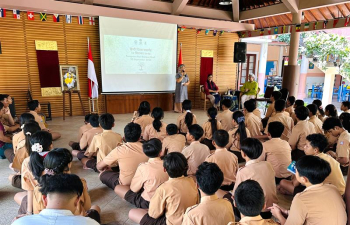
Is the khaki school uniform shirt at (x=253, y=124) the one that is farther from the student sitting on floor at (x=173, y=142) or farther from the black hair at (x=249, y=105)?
the student sitting on floor at (x=173, y=142)

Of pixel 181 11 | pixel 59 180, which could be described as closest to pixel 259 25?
pixel 181 11

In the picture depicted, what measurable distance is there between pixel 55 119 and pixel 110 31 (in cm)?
273

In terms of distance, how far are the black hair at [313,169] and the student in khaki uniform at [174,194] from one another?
797mm

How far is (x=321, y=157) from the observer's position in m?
2.24

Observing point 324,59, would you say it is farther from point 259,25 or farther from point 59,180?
point 59,180

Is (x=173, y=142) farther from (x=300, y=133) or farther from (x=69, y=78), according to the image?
(x=69, y=78)

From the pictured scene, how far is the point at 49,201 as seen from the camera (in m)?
1.14

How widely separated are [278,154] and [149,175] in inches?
62.9

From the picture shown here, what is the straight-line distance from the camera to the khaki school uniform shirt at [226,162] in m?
2.49

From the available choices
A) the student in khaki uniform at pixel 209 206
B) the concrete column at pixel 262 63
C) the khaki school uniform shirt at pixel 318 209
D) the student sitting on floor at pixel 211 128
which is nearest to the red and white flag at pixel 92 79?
the student sitting on floor at pixel 211 128

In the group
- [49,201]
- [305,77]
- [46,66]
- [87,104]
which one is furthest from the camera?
[305,77]

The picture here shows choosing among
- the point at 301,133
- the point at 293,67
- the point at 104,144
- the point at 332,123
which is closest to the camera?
the point at 104,144

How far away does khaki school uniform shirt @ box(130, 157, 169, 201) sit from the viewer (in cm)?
217

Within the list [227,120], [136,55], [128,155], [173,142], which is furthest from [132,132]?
[136,55]
